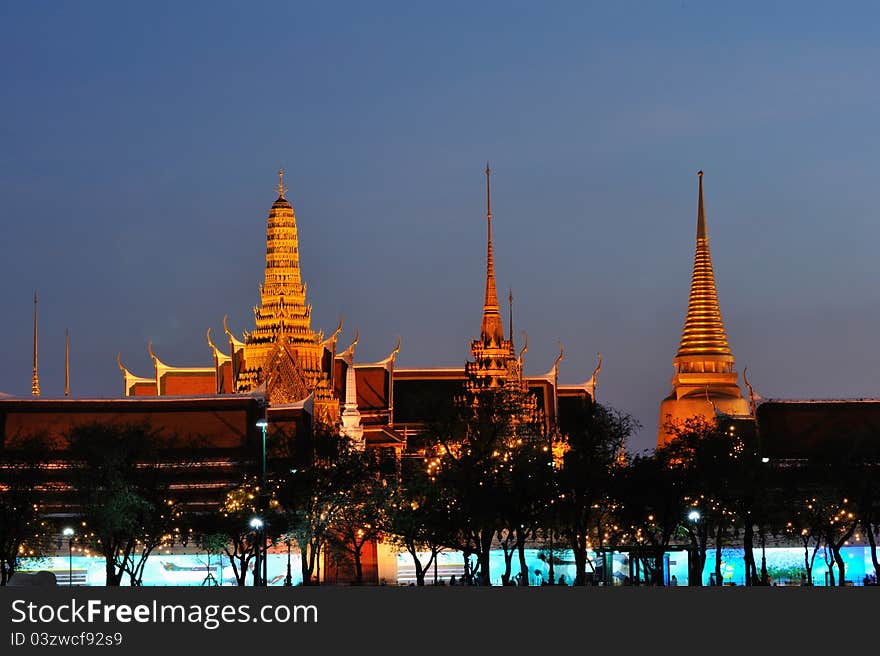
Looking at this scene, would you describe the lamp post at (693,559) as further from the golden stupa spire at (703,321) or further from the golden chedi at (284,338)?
the golden stupa spire at (703,321)

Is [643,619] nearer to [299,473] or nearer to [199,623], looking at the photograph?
[199,623]

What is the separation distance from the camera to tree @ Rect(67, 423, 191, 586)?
9775 centimetres

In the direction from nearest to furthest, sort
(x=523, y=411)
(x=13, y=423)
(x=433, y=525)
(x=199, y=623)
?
1. (x=199, y=623)
2. (x=433, y=525)
3. (x=523, y=411)
4. (x=13, y=423)

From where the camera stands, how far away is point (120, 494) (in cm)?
9819

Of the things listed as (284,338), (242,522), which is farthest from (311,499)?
(284,338)

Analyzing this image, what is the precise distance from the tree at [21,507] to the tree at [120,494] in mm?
1808

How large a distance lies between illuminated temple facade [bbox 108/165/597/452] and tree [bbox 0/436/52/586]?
908 inches

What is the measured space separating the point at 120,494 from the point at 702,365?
337 ft

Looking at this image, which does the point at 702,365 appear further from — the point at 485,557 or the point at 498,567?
the point at 485,557

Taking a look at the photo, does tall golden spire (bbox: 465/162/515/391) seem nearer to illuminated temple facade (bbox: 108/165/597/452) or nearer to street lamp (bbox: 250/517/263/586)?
illuminated temple facade (bbox: 108/165/597/452)

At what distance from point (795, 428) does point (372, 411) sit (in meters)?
36.7

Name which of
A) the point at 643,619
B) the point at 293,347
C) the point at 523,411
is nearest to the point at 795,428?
the point at 523,411

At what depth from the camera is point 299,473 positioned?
10750 cm

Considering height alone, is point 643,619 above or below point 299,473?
below
